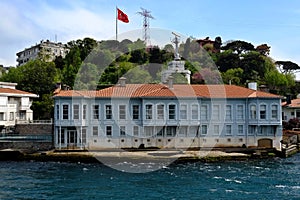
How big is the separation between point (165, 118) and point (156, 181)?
16411 mm

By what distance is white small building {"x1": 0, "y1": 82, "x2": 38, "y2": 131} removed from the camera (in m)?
57.4

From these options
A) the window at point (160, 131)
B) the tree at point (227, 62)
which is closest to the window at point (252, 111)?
the window at point (160, 131)

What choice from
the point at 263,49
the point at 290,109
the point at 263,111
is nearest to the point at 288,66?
the point at 263,49

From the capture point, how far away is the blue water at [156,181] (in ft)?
85.5

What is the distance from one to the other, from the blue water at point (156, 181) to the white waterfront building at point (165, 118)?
293 inches

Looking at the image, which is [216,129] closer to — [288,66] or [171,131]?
[171,131]

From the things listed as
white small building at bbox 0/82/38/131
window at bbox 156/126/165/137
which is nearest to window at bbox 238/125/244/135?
window at bbox 156/126/165/137

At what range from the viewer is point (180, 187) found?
28219 mm

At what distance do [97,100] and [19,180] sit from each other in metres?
17.5

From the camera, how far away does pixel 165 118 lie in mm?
46188

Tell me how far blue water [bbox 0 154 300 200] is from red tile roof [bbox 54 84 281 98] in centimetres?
1035

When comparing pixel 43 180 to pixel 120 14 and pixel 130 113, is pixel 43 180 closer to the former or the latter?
pixel 130 113

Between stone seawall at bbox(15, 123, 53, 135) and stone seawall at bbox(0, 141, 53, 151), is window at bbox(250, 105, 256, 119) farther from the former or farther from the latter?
stone seawall at bbox(15, 123, 53, 135)

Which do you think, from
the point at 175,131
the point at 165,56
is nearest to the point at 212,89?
the point at 175,131
